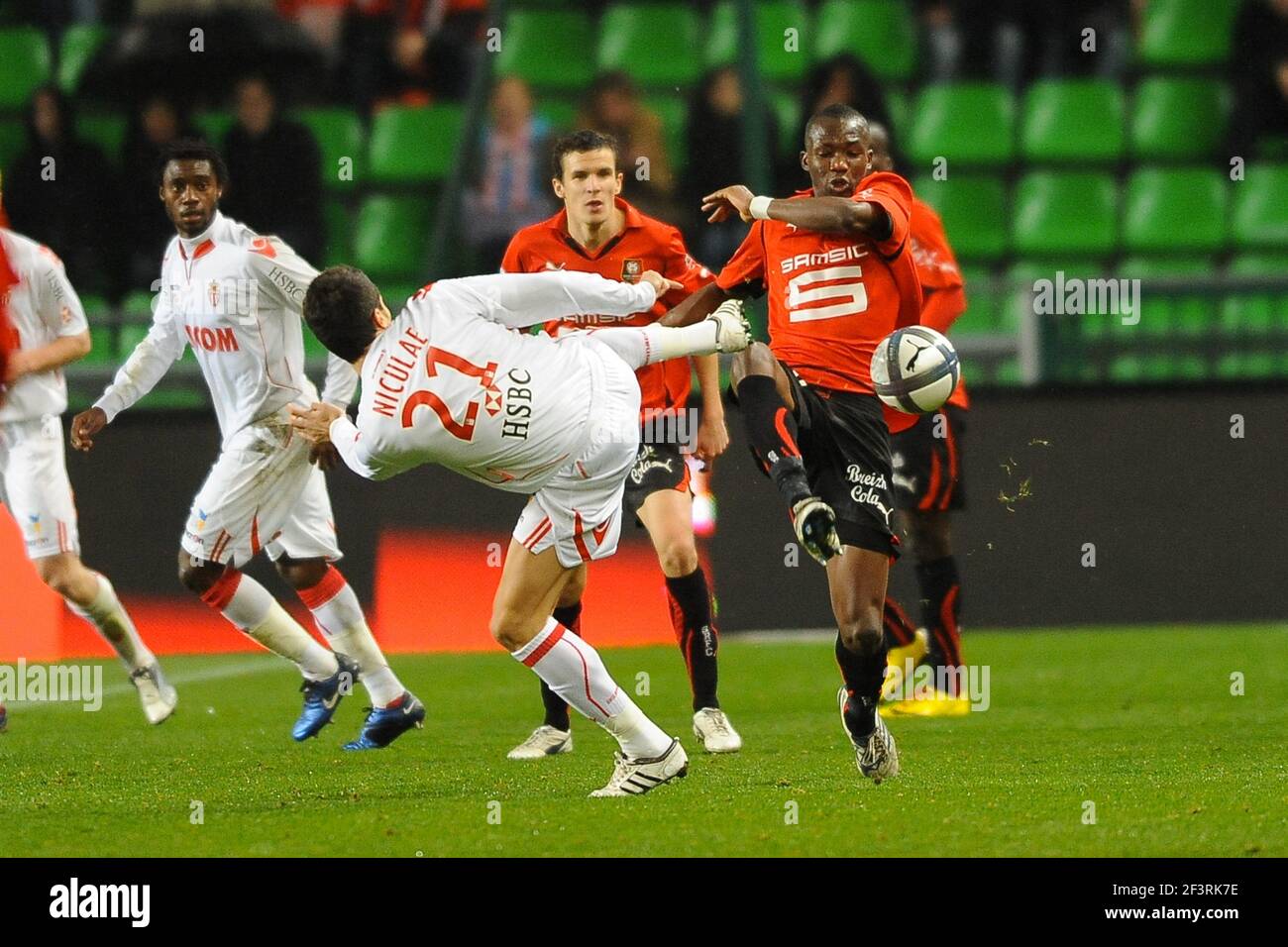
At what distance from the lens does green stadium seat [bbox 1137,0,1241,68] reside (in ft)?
45.6

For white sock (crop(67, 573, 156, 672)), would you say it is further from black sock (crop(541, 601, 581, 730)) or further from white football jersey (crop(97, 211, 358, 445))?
black sock (crop(541, 601, 581, 730))

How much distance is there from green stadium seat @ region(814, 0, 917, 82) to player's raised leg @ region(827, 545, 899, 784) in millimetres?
8481

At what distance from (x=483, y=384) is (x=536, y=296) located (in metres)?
0.40

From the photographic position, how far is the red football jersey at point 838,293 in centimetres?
613

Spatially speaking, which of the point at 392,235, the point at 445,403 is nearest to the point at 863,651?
the point at 445,403

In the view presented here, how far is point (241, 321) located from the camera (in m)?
7.14

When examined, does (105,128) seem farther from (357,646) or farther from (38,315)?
(357,646)

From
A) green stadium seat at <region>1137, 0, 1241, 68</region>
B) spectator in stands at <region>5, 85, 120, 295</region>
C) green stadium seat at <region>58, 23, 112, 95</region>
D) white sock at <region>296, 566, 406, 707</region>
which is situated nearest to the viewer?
white sock at <region>296, 566, 406, 707</region>

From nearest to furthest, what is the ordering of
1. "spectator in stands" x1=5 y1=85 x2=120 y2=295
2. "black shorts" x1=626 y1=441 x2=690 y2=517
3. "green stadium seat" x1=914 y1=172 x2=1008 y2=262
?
"black shorts" x1=626 y1=441 x2=690 y2=517
"spectator in stands" x1=5 y1=85 x2=120 y2=295
"green stadium seat" x1=914 y1=172 x2=1008 y2=262

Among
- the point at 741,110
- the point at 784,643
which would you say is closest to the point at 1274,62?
the point at 741,110

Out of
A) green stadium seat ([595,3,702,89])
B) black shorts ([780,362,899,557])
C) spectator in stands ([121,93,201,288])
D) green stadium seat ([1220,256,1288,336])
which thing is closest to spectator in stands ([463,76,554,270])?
green stadium seat ([595,3,702,89])

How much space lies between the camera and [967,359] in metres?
10.8

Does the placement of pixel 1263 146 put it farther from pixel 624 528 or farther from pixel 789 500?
pixel 789 500
